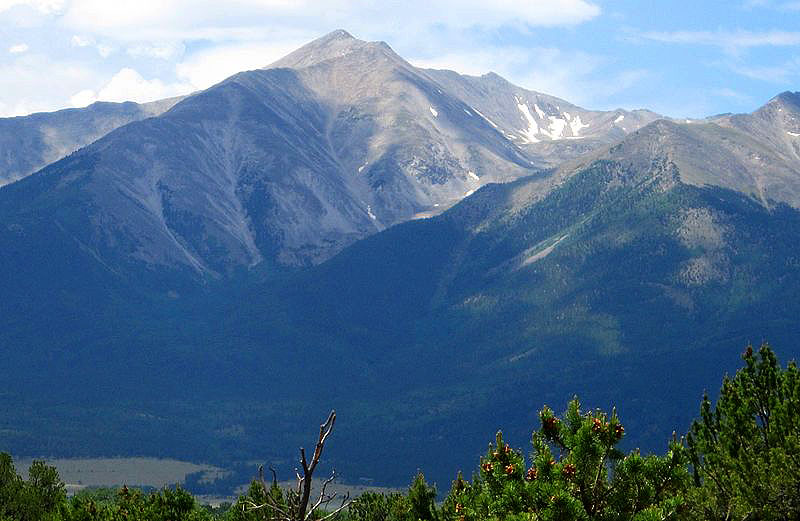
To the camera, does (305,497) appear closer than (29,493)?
Yes

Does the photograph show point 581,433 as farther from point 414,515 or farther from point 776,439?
point 414,515

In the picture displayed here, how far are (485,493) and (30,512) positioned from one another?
69909mm

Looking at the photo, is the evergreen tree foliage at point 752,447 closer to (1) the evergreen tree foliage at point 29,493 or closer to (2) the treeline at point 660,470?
(2) the treeline at point 660,470

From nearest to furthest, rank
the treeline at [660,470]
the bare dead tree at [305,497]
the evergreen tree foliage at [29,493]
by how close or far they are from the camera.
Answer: the bare dead tree at [305,497] → the treeline at [660,470] → the evergreen tree foliage at [29,493]

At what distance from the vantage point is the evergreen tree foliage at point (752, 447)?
145 feet

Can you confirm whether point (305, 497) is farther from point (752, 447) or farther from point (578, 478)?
point (752, 447)

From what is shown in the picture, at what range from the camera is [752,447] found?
4834cm

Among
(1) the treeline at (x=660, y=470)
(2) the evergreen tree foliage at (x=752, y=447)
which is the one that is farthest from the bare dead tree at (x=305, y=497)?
(2) the evergreen tree foliage at (x=752, y=447)

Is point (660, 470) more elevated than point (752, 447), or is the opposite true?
point (752, 447)

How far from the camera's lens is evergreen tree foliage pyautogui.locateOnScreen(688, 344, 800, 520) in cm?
4409

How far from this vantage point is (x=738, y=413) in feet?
163

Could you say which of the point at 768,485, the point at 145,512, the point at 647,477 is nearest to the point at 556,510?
the point at 647,477

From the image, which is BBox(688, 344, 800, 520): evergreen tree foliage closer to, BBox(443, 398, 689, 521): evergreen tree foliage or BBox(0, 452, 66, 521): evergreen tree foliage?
BBox(443, 398, 689, 521): evergreen tree foliage

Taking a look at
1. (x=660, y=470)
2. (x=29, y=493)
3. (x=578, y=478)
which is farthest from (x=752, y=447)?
(x=29, y=493)
